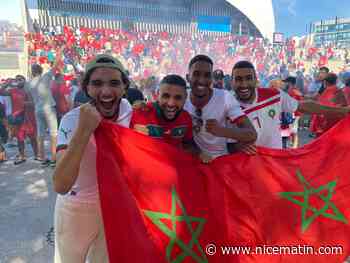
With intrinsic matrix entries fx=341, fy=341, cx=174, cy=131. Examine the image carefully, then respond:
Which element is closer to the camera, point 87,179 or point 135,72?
point 87,179

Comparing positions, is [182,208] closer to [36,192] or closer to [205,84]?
[205,84]

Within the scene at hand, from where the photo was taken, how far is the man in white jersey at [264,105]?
101 inches

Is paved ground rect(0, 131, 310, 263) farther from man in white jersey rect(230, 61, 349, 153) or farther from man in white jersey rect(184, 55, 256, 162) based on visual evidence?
man in white jersey rect(230, 61, 349, 153)

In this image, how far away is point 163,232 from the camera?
78.1 inches

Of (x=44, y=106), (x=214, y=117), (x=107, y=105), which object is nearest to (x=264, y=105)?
(x=214, y=117)

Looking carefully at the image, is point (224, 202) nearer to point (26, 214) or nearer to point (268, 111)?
point (268, 111)

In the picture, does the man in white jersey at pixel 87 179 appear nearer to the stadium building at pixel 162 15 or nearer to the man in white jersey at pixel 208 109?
the man in white jersey at pixel 208 109

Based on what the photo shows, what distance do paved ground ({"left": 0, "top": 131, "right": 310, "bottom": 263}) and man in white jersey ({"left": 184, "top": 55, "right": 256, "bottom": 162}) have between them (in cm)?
178

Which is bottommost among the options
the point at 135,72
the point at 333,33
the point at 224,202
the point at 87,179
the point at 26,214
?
the point at 26,214

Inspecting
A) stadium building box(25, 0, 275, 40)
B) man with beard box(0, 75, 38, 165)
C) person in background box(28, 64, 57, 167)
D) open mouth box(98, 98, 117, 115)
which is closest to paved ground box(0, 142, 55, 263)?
person in background box(28, 64, 57, 167)

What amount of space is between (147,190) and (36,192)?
10.4 ft

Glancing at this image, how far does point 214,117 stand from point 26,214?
270 centimetres

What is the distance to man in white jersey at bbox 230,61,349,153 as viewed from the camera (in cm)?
256

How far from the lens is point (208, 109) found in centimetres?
236
